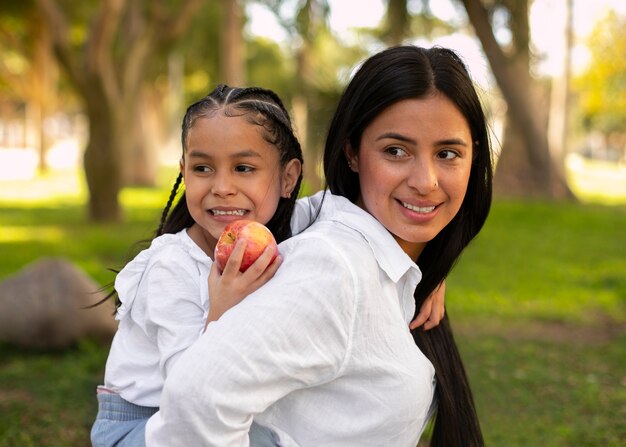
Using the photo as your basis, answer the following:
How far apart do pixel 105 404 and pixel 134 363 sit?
0.16 meters

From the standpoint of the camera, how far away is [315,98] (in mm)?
11812

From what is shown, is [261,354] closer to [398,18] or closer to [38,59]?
[398,18]

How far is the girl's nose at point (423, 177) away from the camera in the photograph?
2.04m

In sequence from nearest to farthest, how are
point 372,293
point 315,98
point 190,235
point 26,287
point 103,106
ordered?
point 372,293 < point 190,235 < point 26,287 < point 315,98 < point 103,106

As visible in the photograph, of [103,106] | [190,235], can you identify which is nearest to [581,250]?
[103,106]

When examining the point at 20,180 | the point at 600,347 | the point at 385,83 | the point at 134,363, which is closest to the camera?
the point at 385,83

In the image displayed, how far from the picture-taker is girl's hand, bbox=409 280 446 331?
7.59 ft

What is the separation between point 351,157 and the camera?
2.19m

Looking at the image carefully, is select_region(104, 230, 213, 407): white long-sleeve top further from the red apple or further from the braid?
the braid

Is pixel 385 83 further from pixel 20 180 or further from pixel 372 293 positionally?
pixel 20 180

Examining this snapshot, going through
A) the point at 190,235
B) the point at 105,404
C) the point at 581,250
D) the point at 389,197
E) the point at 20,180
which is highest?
the point at 389,197

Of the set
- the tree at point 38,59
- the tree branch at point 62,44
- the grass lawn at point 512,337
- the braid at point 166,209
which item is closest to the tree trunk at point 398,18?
the grass lawn at point 512,337

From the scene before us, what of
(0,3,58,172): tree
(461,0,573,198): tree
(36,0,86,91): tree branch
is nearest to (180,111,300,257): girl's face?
(461,0,573,198): tree

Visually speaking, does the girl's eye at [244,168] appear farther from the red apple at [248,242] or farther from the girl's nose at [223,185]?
the red apple at [248,242]
